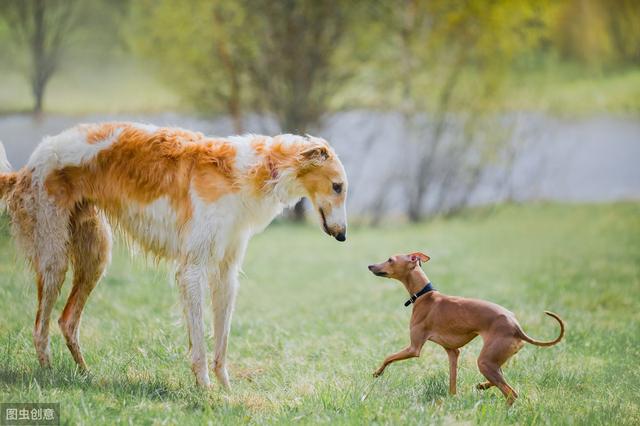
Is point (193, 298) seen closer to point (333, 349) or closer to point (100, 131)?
point (100, 131)

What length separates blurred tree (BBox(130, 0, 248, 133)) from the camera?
14898 millimetres

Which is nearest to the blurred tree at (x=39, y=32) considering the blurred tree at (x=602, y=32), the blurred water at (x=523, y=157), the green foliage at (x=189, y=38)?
the blurred water at (x=523, y=157)

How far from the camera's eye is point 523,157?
17.1 m

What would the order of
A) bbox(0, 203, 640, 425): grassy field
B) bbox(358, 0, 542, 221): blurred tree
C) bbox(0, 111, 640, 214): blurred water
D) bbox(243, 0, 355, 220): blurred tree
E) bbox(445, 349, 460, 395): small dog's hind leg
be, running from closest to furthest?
bbox(0, 203, 640, 425): grassy field, bbox(445, 349, 460, 395): small dog's hind leg, bbox(243, 0, 355, 220): blurred tree, bbox(358, 0, 542, 221): blurred tree, bbox(0, 111, 640, 214): blurred water

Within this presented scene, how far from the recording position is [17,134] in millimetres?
12398

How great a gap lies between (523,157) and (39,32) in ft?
33.2

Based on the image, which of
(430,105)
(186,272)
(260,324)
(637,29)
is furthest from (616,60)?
(186,272)

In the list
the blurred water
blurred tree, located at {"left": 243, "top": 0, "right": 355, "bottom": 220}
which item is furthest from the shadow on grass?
blurred tree, located at {"left": 243, "top": 0, "right": 355, "bottom": 220}

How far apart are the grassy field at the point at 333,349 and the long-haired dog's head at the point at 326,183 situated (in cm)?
101

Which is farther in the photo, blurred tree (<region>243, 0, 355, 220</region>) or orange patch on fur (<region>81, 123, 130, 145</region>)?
blurred tree (<region>243, 0, 355, 220</region>)

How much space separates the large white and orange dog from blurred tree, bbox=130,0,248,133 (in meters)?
10.2

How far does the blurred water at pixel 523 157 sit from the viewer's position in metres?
16.0

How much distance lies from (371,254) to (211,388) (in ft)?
24.0

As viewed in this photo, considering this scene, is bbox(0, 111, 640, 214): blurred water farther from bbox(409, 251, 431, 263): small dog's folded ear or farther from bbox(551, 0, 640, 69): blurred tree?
bbox(409, 251, 431, 263): small dog's folded ear
